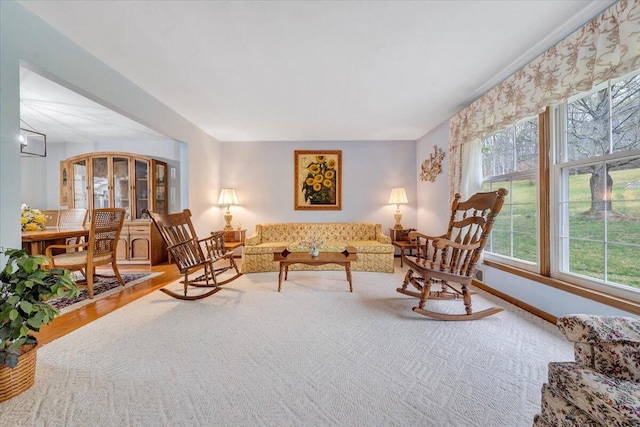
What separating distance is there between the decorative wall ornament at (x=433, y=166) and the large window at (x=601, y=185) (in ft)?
5.56

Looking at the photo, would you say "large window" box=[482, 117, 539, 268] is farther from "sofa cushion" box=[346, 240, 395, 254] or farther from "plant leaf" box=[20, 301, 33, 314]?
"plant leaf" box=[20, 301, 33, 314]

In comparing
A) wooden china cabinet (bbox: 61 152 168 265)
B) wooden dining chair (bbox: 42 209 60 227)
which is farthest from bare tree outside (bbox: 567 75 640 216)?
wooden dining chair (bbox: 42 209 60 227)

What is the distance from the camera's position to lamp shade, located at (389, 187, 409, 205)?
439 centimetres

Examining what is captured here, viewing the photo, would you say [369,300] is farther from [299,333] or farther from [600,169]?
[600,169]

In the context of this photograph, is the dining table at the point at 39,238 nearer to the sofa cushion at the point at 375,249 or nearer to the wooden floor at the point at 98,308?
the wooden floor at the point at 98,308

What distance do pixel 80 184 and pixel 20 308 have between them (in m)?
4.10

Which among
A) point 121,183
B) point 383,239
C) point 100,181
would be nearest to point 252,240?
point 383,239

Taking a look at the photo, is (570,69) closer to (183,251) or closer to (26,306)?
(26,306)

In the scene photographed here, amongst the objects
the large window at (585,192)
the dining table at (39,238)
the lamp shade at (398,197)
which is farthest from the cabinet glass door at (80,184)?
the large window at (585,192)

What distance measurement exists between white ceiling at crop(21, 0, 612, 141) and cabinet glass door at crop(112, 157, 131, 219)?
1988 mm

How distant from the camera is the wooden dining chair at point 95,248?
104 inches

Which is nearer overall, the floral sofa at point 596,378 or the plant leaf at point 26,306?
the floral sofa at point 596,378

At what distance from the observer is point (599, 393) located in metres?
0.75

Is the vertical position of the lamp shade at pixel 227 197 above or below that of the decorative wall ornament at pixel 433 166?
below
